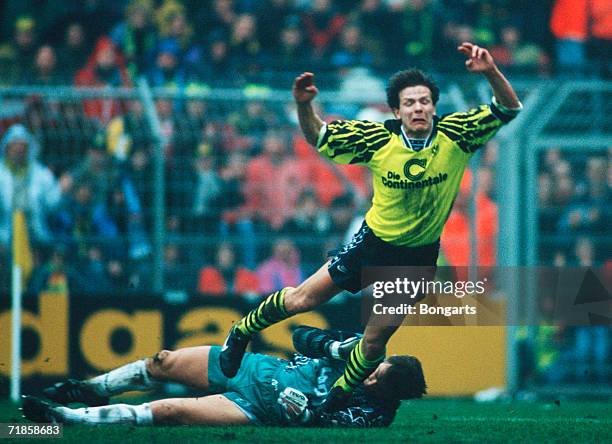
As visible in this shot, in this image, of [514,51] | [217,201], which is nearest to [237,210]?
[217,201]

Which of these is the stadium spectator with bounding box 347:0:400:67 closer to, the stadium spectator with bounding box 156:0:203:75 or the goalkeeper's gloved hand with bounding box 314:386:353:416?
the stadium spectator with bounding box 156:0:203:75

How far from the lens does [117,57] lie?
13.1 metres

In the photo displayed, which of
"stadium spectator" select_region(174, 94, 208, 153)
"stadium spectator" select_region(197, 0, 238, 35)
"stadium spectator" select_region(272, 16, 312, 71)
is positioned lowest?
"stadium spectator" select_region(174, 94, 208, 153)

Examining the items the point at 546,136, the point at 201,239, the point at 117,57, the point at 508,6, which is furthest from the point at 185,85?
the point at 508,6

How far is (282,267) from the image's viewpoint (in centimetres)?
1055

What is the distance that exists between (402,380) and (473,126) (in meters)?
1.69

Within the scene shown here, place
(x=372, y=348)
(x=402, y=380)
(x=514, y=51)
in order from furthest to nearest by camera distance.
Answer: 1. (x=514, y=51)
2. (x=372, y=348)
3. (x=402, y=380)

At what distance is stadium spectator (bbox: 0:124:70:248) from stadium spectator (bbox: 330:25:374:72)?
385 centimetres

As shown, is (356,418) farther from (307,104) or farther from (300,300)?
(307,104)

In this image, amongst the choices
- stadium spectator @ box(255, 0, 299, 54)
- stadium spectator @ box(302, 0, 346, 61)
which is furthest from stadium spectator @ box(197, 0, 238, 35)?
stadium spectator @ box(302, 0, 346, 61)

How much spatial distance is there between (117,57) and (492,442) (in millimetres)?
7397

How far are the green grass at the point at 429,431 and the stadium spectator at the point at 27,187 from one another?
169 cm

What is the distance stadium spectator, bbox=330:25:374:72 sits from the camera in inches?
523

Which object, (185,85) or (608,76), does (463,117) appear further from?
(185,85)
